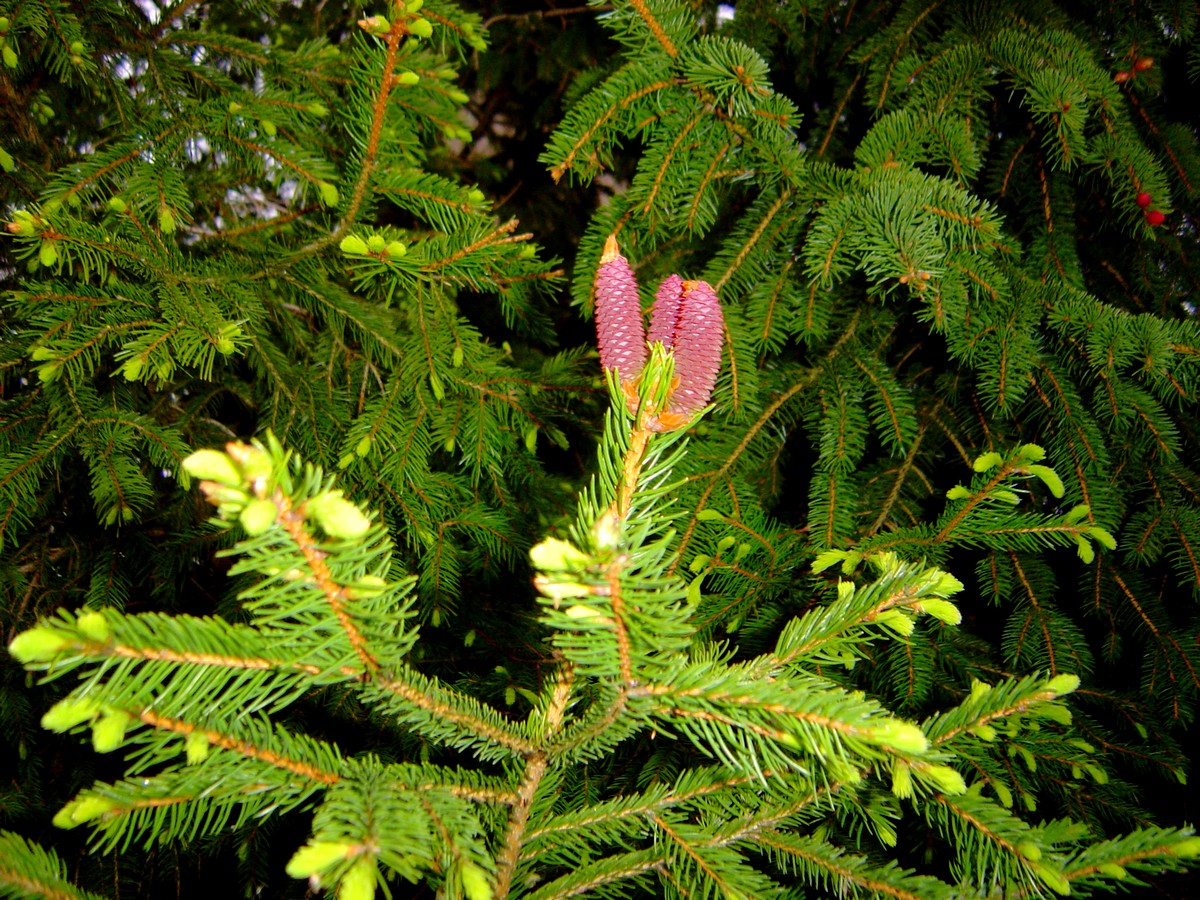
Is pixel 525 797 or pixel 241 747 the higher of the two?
pixel 241 747

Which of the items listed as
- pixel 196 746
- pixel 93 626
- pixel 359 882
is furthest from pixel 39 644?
pixel 359 882

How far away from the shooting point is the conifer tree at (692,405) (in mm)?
839

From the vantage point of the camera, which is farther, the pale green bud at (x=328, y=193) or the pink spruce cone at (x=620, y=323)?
the pale green bud at (x=328, y=193)

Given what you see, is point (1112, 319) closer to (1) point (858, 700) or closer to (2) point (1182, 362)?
(2) point (1182, 362)

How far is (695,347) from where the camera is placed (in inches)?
28.7

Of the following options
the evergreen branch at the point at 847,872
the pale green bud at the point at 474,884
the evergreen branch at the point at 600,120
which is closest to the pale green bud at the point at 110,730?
the pale green bud at the point at 474,884

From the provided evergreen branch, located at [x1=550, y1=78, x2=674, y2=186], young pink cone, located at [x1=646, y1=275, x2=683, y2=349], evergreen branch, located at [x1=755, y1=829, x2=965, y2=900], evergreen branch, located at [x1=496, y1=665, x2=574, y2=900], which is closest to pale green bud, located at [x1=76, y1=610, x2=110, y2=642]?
evergreen branch, located at [x1=496, y1=665, x2=574, y2=900]

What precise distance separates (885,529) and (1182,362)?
680 mm

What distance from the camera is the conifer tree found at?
84cm

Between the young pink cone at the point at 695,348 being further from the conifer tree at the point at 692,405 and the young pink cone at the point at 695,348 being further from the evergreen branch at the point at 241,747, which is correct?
the evergreen branch at the point at 241,747

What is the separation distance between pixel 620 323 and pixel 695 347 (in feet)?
0.30

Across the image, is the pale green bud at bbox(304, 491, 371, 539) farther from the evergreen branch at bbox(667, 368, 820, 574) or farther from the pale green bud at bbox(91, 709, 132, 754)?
the evergreen branch at bbox(667, 368, 820, 574)

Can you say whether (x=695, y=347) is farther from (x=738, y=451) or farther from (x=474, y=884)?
(x=738, y=451)

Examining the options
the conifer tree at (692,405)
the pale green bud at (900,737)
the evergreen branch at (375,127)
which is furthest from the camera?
the evergreen branch at (375,127)
